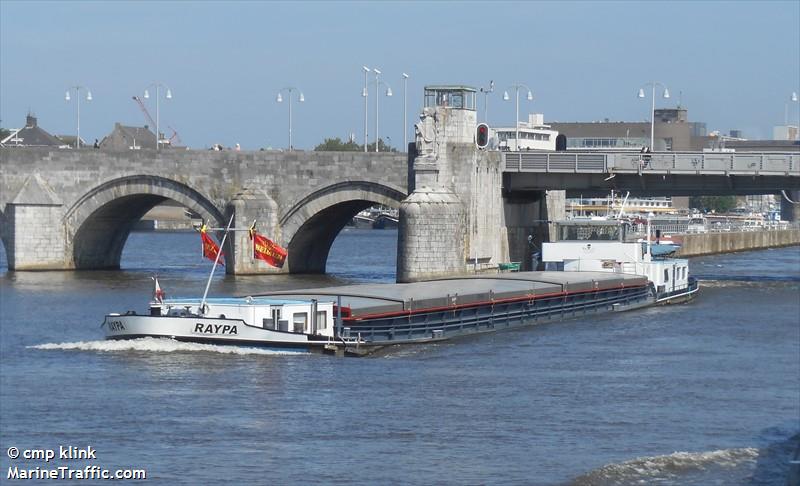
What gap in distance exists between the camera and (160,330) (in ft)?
174

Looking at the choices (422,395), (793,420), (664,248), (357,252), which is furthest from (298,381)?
(357,252)

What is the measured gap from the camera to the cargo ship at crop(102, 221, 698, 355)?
2090 inches

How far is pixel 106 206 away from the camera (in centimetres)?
9900

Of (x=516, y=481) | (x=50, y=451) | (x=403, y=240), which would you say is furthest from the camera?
(x=403, y=240)

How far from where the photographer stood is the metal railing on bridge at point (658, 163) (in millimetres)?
82188

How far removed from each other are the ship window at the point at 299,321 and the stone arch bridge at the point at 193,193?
3846 centimetres

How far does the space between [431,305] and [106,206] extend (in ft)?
148

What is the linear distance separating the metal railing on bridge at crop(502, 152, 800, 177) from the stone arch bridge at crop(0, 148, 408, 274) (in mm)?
10072

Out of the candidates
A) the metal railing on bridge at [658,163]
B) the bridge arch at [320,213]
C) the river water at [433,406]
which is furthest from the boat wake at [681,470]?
the bridge arch at [320,213]

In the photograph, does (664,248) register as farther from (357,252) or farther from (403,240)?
(357,252)

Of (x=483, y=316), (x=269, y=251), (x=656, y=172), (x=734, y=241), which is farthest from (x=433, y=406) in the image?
(x=734, y=241)

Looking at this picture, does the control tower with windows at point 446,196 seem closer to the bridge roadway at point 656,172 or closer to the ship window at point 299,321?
the bridge roadway at point 656,172

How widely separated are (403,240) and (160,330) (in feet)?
99.6

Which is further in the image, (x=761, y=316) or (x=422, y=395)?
(x=761, y=316)
